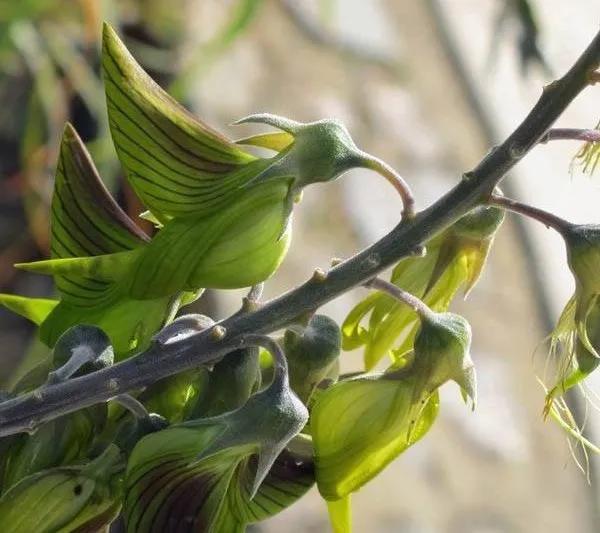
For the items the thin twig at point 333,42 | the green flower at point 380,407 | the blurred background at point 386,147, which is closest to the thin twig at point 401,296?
the green flower at point 380,407


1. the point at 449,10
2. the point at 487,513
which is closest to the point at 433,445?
the point at 487,513

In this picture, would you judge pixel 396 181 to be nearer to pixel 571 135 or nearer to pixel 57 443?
pixel 571 135

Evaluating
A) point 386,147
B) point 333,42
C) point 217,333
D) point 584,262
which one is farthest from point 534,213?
point 333,42

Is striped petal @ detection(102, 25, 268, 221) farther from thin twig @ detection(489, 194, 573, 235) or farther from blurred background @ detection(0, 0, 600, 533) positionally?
blurred background @ detection(0, 0, 600, 533)

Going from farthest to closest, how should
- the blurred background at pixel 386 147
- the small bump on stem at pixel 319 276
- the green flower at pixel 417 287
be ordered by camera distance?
1. the blurred background at pixel 386 147
2. the green flower at pixel 417 287
3. the small bump on stem at pixel 319 276

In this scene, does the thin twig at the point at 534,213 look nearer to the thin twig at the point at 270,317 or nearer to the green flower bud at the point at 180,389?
the thin twig at the point at 270,317

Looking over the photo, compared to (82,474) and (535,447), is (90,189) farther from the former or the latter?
(535,447)
